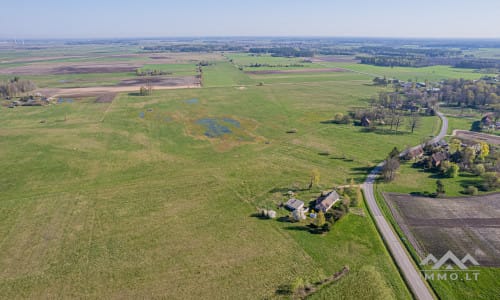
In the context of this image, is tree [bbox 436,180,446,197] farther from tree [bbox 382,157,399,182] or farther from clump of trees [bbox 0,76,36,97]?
clump of trees [bbox 0,76,36,97]

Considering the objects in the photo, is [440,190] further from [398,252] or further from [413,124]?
[413,124]

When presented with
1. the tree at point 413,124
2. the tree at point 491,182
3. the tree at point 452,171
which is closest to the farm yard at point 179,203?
the tree at point 413,124

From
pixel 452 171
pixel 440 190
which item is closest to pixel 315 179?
pixel 440 190

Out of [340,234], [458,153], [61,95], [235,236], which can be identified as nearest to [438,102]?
[458,153]

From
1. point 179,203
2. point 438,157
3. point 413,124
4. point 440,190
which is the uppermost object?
point 413,124

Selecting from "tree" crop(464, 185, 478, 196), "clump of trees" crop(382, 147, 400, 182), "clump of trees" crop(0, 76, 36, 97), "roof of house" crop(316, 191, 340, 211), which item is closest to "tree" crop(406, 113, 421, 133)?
"clump of trees" crop(382, 147, 400, 182)

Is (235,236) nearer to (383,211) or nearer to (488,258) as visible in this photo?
(383,211)
